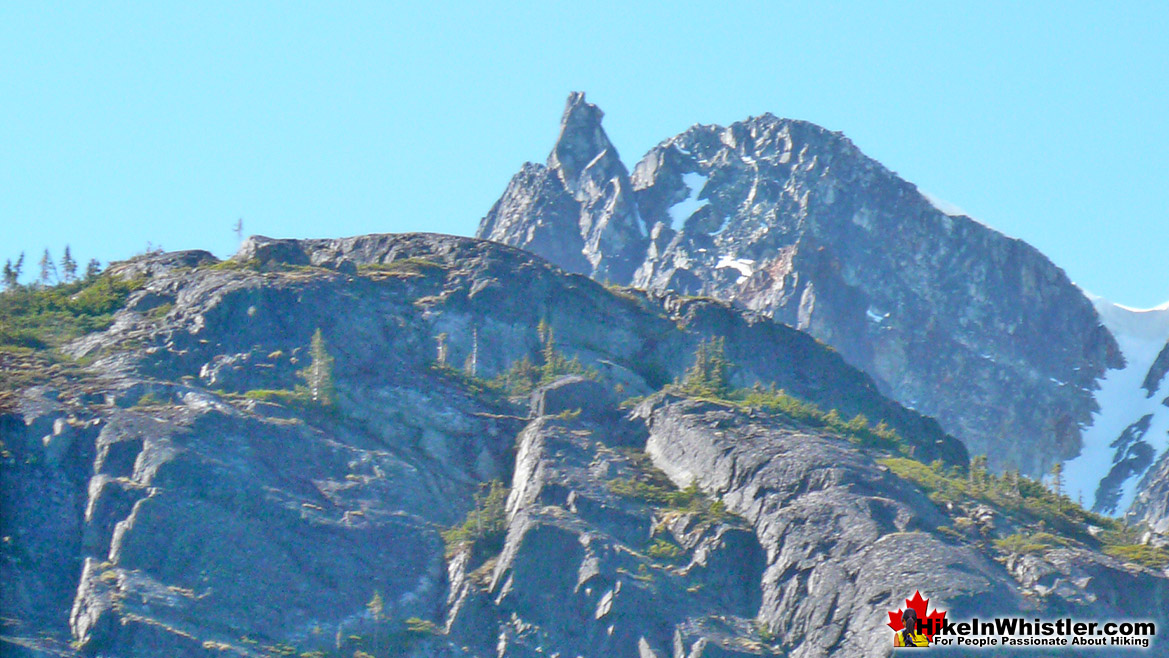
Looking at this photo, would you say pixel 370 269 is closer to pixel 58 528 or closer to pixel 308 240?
pixel 308 240

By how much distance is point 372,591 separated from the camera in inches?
3260

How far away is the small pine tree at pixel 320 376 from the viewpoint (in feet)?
315

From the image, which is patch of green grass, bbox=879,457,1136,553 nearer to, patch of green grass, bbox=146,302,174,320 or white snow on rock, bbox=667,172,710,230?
patch of green grass, bbox=146,302,174,320

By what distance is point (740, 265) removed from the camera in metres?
184

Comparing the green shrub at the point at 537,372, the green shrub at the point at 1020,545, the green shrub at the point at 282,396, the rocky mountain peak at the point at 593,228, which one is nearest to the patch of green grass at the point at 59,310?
the green shrub at the point at 282,396

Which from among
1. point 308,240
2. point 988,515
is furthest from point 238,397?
point 988,515

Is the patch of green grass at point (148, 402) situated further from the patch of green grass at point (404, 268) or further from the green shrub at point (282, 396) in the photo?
the patch of green grass at point (404, 268)

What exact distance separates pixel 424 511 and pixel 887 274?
11191cm

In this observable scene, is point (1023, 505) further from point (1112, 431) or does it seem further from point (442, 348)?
point (1112, 431)

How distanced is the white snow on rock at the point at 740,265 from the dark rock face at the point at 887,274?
6.7 inches

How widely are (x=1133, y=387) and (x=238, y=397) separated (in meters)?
133

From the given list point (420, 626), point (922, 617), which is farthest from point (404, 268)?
point (922, 617)

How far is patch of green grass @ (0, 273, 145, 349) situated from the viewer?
102 meters

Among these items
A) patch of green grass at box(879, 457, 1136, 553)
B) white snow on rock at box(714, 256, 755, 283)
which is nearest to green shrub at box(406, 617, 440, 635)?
patch of green grass at box(879, 457, 1136, 553)
